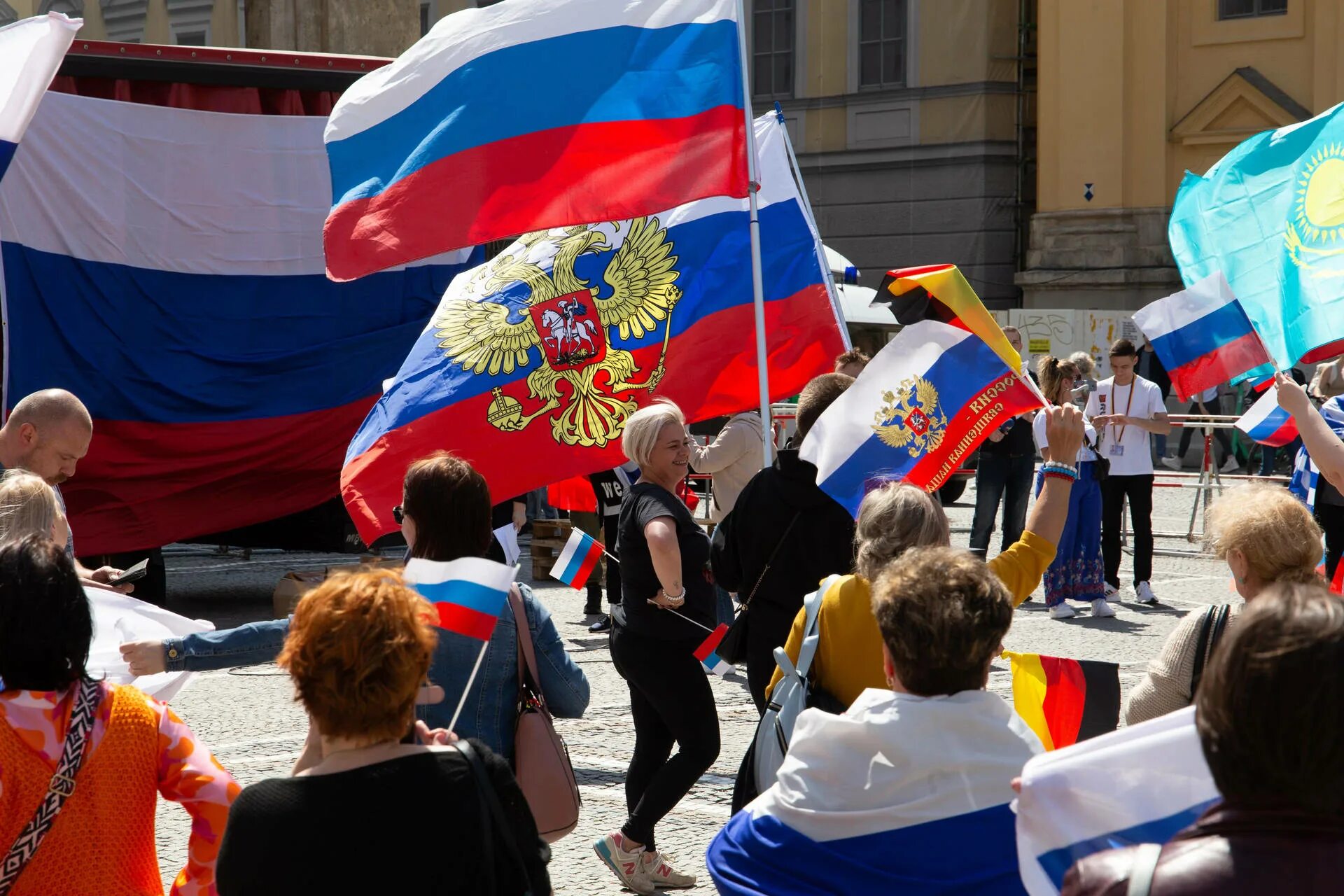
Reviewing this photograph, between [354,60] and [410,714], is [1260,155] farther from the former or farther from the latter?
[354,60]

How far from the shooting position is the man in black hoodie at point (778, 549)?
504 cm

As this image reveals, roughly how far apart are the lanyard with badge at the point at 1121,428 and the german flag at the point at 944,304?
20.2 ft

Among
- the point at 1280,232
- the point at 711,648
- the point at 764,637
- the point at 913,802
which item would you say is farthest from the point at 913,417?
the point at 913,802

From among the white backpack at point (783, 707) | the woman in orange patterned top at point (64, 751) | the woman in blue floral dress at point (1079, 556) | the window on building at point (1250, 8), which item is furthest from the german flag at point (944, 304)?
the window on building at point (1250, 8)

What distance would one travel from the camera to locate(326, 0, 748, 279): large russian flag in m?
6.48

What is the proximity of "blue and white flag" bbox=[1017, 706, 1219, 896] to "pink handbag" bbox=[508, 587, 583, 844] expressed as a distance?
183 centimetres

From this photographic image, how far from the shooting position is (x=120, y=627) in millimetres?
4051

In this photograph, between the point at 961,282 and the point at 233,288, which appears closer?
the point at 961,282

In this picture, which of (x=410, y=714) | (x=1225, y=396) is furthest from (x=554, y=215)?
(x=1225, y=396)

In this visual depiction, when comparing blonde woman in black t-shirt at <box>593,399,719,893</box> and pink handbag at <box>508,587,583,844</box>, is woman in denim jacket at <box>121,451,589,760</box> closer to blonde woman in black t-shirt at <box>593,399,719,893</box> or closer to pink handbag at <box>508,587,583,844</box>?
pink handbag at <box>508,587,583,844</box>

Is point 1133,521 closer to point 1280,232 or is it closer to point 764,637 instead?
point 1280,232

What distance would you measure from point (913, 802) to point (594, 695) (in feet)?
17.7

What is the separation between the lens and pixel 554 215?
6.54 meters

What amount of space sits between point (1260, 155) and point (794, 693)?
371 centimetres
